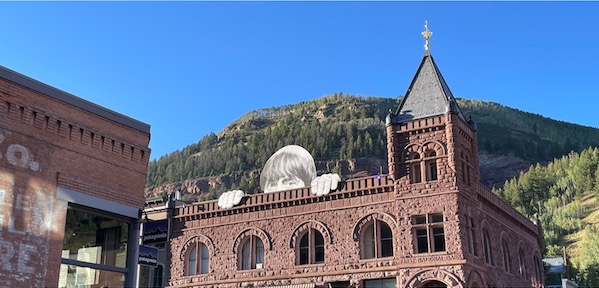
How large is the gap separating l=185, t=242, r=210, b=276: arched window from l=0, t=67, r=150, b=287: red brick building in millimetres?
22081

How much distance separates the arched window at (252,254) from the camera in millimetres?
39656

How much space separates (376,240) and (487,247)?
22.1ft

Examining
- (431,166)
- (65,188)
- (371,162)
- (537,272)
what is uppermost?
(371,162)

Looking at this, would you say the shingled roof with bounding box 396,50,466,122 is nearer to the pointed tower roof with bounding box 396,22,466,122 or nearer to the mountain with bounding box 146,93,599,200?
the pointed tower roof with bounding box 396,22,466,122

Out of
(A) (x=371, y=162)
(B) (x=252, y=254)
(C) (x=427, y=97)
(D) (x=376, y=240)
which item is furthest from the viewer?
(A) (x=371, y=162)

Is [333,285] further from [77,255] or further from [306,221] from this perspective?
[77,255]

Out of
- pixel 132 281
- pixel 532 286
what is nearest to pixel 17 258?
pixel 132 281

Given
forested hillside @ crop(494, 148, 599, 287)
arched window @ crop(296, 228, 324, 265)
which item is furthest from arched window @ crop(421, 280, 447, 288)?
forested hillside @ crop(494, 148, 599, 287)

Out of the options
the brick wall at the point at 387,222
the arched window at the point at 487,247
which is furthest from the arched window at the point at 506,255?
the arched window at the point at 487,247

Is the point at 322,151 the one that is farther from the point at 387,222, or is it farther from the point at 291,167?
the point at 387,222

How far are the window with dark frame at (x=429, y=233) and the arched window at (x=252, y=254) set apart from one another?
1018 cm

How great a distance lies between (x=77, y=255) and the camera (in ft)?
60.4

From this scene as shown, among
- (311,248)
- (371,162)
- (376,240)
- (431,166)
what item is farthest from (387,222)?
(371,162)

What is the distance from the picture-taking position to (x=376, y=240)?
3572cm
